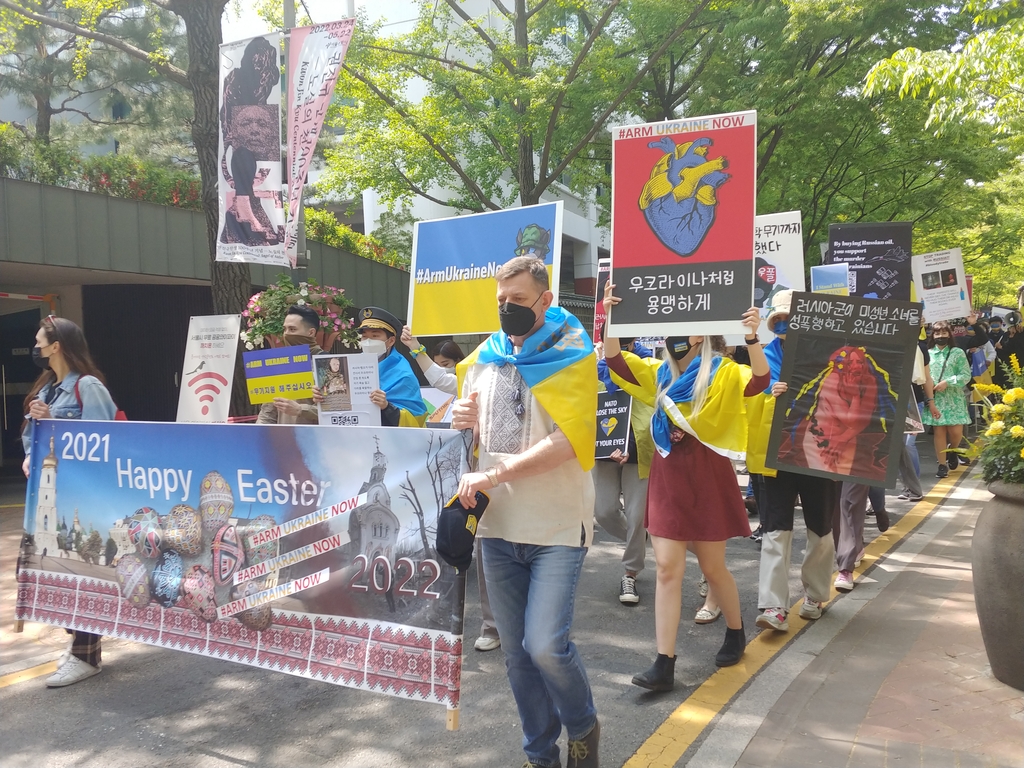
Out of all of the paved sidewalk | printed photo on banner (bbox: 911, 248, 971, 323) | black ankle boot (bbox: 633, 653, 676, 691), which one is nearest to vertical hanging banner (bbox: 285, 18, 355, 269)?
black ankle boot (bbox: 633, 653, 676, 691)

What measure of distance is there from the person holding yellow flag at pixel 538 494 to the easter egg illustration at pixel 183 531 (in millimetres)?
1715

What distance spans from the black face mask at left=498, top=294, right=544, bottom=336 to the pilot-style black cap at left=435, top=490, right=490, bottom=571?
2.06 feet

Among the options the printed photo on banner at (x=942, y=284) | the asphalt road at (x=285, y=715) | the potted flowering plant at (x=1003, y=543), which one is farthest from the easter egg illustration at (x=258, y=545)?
the printed photo on banner at (x=942, y=284)

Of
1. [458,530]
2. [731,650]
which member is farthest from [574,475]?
[731,650]

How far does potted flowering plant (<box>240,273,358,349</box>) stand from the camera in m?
6.25

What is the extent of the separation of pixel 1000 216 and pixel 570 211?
13.8 meters

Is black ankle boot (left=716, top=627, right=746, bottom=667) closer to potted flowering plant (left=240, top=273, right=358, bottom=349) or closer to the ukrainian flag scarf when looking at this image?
the ukrainian flag scarf

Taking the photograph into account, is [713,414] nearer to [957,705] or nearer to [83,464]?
[957,705]

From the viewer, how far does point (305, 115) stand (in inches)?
293

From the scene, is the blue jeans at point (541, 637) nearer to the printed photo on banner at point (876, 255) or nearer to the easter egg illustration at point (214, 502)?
the easter egg illustration at point (214, 502)

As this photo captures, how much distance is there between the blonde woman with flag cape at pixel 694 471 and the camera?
4281 mm

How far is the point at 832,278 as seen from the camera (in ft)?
24.8

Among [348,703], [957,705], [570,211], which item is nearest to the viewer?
[957,705]

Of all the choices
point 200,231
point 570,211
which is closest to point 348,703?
point 200,231
